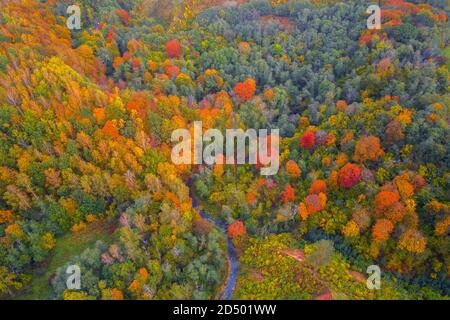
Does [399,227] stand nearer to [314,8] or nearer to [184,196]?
[184,196]

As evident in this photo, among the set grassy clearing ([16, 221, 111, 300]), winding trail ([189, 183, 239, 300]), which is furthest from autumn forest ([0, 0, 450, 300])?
winding trail ([189, 183, 239, 300])

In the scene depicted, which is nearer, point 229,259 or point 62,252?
point 229,259

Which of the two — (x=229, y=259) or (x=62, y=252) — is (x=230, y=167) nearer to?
(x=229, y=259)

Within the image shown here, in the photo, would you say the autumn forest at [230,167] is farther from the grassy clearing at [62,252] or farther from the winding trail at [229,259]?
the winding trail at [229,259]

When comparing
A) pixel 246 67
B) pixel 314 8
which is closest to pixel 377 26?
pixel 314 8

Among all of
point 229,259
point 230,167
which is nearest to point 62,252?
point 229,259

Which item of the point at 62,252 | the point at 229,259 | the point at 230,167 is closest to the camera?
the point at 229,259

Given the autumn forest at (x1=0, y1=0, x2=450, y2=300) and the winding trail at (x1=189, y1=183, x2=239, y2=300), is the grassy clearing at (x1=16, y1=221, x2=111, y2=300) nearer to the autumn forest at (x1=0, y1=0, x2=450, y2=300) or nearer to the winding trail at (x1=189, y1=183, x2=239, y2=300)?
the autumn forest at (x1=0, y1=0, x2=450, y2=300)
